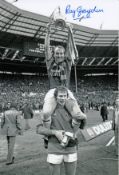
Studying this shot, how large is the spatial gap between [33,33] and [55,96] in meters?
34.3

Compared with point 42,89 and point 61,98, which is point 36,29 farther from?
point 61,98

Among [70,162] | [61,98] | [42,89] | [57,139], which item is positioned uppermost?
[61,98]

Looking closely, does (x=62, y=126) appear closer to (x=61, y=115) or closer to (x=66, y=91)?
(x=61, y=115)

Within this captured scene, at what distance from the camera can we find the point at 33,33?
37.4m

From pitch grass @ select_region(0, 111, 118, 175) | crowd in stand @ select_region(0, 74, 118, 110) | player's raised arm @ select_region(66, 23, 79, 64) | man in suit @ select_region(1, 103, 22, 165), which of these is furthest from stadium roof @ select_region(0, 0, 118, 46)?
player's raised arm @ select_region(66, 23, 79, 64)

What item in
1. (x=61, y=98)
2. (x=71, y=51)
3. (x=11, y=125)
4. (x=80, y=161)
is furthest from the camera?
(x=11, y=125)

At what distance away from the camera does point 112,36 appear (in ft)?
144

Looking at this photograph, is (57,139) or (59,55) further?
(59,55)

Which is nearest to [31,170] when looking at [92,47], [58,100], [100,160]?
[100,160]

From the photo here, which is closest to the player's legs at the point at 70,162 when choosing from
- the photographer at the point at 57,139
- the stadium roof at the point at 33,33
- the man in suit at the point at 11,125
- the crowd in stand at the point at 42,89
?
the photographer at the point at 57,139

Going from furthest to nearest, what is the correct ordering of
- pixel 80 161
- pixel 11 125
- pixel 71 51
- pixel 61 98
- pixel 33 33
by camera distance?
pixel 33 33
pixel 11 125
pixel 80 161
pixel 71 51
pixel 61 98

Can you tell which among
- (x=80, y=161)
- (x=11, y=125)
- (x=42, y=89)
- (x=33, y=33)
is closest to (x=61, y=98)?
(x=80, y=161)

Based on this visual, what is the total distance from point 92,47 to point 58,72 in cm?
4240

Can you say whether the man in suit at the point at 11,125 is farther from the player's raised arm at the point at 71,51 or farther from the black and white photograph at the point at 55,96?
the player's raised arm at the point at 71,51
